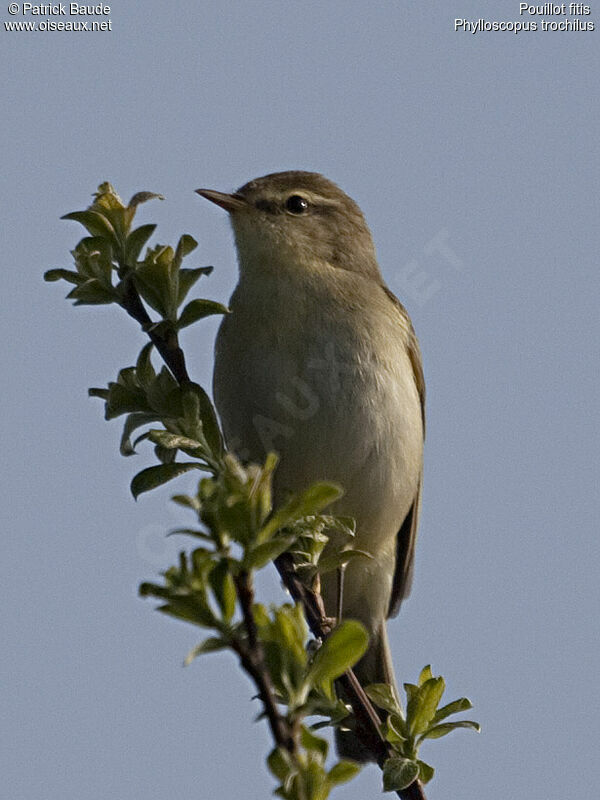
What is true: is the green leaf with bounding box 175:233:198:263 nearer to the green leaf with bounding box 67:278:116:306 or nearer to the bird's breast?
the green leaf with bounding box 67:278:116:306

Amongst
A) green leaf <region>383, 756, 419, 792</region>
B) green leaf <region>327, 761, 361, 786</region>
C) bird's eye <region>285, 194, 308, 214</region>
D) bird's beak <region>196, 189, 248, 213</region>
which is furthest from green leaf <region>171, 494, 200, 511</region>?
bird's eye <region>285, 194, 308, 214</region>

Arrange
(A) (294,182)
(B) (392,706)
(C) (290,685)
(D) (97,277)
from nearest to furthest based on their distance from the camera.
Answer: (C) (290,685), (D) (97,277), (B) (392,706), (A) (294,182)

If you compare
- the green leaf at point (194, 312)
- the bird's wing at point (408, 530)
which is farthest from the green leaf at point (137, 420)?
the bird's wing at point (408, 530)

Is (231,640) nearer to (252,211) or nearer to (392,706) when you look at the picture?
(392,706)

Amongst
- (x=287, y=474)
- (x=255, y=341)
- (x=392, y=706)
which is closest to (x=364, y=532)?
(x=287, y=474)

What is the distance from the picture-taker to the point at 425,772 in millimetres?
3037

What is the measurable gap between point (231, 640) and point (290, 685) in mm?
216

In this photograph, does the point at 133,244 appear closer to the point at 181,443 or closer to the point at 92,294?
the point at 92,294

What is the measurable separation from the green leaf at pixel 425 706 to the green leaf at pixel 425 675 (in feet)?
0.07

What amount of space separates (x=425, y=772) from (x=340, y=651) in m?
1.40

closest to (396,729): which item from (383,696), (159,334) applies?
(383,696)

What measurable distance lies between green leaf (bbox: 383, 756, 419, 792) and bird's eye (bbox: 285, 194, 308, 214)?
3.23 m

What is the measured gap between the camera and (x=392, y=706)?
3.25 meters

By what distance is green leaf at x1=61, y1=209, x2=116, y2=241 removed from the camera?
2.90 m
